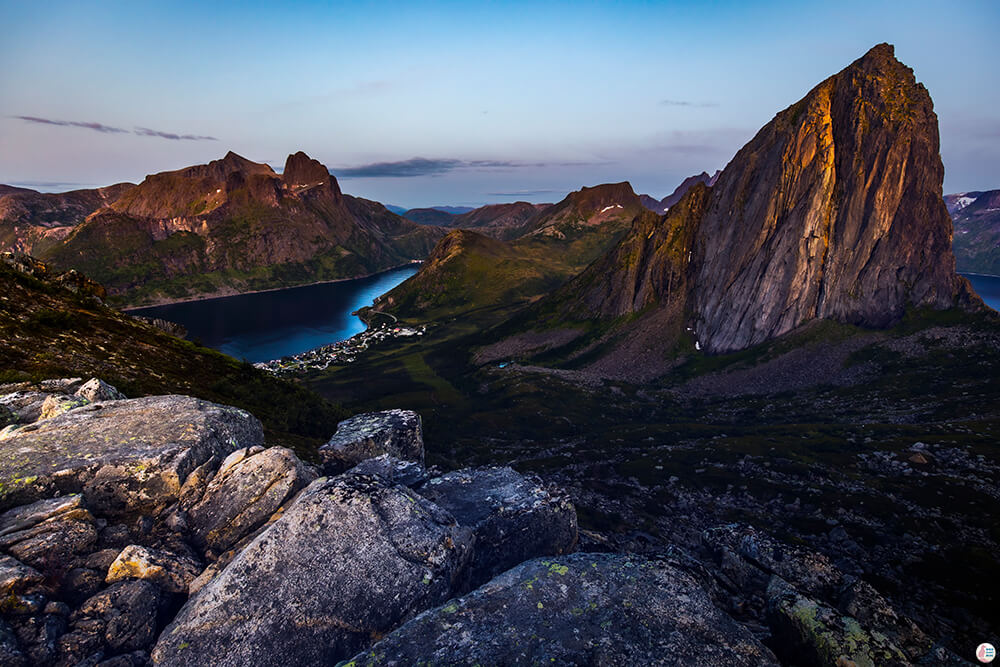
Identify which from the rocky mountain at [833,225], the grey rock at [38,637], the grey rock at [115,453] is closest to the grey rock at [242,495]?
the grey rock at [115,453]

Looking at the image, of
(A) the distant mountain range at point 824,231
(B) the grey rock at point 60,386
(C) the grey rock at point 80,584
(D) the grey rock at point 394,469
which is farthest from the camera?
(A) the distant mountain range at point 824,231

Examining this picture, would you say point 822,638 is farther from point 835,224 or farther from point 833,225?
point 835,224

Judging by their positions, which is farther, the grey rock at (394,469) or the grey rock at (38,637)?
the grey rock at (394,469)

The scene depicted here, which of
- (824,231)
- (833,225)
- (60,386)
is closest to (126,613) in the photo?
(60,386)

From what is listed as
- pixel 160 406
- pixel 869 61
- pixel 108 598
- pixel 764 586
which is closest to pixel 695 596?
pixel 764 586

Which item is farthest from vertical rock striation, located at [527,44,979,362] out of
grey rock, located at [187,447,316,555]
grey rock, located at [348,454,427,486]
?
grey rock, located at [187,447,316,555]

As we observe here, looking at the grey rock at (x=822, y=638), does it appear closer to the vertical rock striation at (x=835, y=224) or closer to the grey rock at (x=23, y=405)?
the grey rock at (x=23, y=405)

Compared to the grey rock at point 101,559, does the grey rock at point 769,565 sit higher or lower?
lower
